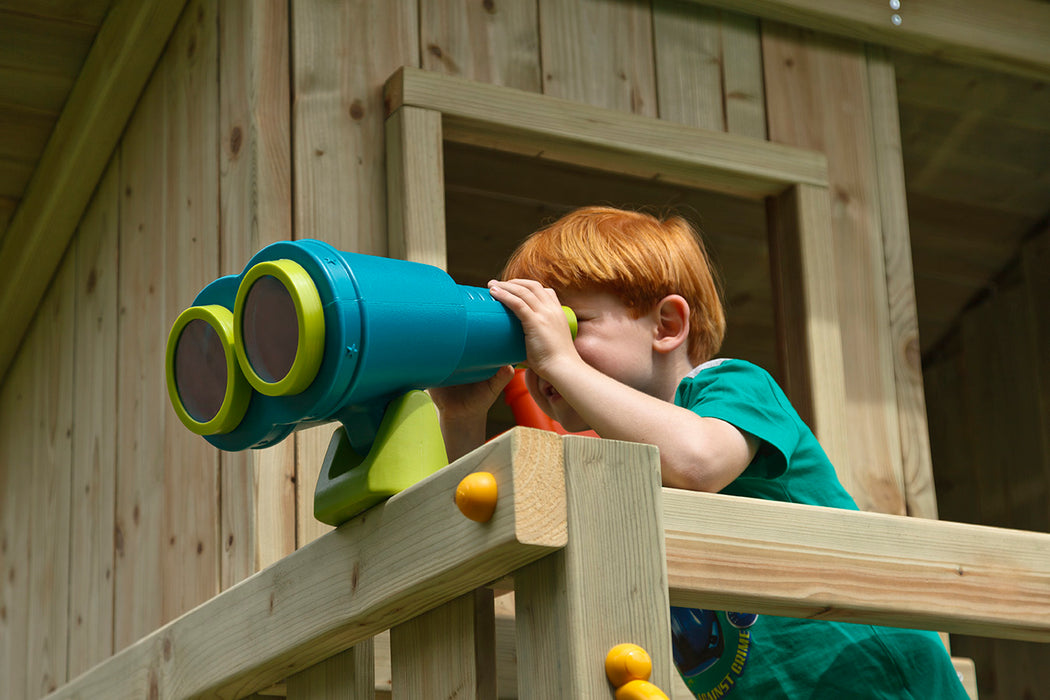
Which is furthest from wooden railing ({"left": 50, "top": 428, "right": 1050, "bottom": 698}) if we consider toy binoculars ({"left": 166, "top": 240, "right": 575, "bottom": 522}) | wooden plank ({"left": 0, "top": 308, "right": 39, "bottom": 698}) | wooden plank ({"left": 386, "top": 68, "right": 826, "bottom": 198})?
wooden plank ({"left": 0, "top": 308, "right": 39, "bottom": 698})

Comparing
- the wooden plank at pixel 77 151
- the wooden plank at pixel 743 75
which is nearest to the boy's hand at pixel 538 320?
the wooden plank at pixel 743 75

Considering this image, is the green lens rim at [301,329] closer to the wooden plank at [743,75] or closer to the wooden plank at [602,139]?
the wooden plank at [602,139]

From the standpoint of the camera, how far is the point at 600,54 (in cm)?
251

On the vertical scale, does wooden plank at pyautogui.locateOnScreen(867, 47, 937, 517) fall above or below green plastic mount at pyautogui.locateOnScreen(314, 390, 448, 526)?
above

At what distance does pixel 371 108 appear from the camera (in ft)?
7.31

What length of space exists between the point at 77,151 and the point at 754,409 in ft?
6.30

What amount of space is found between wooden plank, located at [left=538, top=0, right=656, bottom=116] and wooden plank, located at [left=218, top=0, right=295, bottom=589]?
0.51 m

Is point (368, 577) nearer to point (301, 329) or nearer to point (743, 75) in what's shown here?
point (301, 329)

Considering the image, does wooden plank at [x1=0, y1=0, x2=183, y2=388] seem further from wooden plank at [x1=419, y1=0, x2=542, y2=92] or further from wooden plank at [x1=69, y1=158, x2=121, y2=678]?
wooden plank at [x1=419, y1=0, x2=542, y2=92]

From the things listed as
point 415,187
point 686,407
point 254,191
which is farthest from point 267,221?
point 686,407

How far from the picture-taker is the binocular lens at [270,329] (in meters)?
1.13

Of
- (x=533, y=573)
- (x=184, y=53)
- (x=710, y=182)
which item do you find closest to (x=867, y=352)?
(x=710, y=182)

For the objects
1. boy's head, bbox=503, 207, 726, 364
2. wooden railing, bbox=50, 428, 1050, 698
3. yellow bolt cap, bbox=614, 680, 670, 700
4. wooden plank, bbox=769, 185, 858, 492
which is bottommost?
yellow bolt cap, bbox=614, 680, 670, 700

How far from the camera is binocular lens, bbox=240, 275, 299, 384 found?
1134 mm
